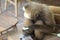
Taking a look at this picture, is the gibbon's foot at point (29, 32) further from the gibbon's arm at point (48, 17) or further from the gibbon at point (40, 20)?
the gibbon's arm at point (48, 17)

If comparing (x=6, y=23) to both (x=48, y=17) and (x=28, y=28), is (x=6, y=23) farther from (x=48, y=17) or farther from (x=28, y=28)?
(x=48, y=17)

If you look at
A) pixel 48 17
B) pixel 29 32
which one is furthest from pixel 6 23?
pixel 48 17

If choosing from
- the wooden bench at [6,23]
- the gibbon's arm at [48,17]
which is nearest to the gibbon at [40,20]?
the gibbon's arm at [48,17]

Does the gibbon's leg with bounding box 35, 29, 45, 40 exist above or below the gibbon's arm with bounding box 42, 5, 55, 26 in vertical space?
below

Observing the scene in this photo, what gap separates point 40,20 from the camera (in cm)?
160

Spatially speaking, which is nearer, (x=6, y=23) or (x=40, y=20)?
(x=40, y=20)

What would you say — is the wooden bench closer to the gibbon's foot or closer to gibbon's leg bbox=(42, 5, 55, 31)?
the gibbon's foot

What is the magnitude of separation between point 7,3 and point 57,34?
87.6 inches

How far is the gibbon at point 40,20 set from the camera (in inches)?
62.8

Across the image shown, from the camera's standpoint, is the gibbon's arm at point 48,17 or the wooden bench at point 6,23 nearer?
the gibbon's arm at point 48,17

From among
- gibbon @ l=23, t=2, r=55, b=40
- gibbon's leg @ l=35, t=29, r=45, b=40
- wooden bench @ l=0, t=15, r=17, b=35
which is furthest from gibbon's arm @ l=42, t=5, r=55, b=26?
wooden bench @ l=0, t=15, r=17, b=35

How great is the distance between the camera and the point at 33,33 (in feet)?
5.42

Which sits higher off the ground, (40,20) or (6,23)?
→ (40,20)

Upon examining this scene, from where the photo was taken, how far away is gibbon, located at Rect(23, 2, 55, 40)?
5.23 ft
